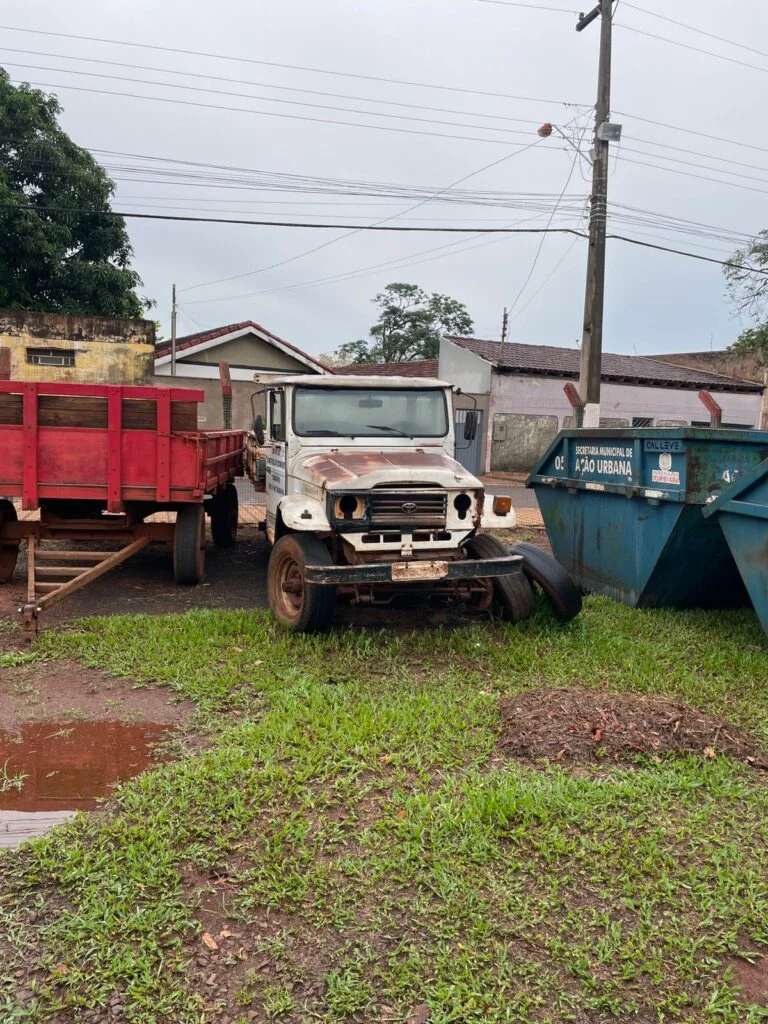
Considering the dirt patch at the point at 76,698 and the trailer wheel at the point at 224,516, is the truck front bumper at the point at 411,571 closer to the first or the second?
the dirt patch at the point at 76,698

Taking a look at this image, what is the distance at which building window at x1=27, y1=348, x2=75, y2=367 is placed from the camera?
64.1 feet

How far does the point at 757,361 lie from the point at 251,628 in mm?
31651

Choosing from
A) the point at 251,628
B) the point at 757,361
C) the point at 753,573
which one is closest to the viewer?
the point at 753,573

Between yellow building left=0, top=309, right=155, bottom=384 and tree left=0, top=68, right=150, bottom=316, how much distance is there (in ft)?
5.95

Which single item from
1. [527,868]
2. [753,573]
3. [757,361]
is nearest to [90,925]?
[527,868]

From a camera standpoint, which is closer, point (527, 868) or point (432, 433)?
point (527, 868)

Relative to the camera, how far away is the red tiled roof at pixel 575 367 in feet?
78.0

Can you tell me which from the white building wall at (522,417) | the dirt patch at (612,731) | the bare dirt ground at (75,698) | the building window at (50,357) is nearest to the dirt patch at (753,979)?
the dirt patch at (612,731)

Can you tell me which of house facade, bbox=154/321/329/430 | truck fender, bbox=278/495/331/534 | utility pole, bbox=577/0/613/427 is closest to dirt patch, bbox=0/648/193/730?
truck fender, bbox=278/495/331/534

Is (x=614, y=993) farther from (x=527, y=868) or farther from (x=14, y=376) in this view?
(x=14, y=376)

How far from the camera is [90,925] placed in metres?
2.74

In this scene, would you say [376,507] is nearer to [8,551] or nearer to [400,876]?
[400,876]

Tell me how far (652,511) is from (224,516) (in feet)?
17.4

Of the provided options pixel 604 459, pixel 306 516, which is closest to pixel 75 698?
pixel 306 516
